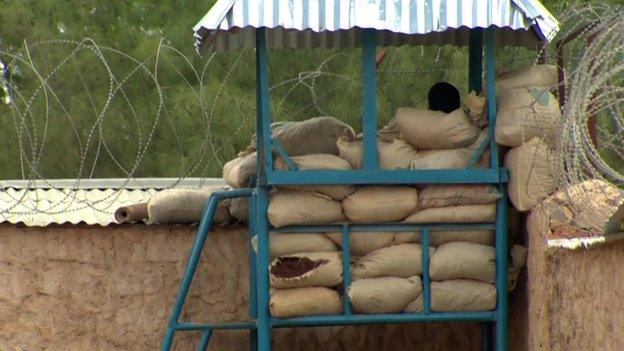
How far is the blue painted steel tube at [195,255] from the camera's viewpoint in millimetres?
10680

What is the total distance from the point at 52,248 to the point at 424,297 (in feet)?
10.2

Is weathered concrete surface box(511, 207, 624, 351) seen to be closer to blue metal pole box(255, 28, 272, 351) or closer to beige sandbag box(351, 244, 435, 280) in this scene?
beige sandbag box(351, 244, 435, 280)

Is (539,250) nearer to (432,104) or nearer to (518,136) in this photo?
(518,136)

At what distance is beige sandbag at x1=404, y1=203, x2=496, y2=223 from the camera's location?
31.9 feet

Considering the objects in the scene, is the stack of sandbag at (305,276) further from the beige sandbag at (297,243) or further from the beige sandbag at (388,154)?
the beige sandbag at (388,154)

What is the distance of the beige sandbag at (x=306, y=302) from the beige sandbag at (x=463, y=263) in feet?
2.00

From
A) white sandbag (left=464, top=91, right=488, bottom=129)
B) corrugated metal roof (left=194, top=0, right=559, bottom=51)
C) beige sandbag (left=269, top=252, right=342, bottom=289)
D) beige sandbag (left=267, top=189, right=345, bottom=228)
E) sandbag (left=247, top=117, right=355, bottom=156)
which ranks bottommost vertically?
beige sandbag (left=269, top=252, right=342, bottom=289)

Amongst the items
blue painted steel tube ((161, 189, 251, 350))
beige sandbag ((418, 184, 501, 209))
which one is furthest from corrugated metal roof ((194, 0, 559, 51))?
blue painted steel tube ((161, 189, 251, 350))

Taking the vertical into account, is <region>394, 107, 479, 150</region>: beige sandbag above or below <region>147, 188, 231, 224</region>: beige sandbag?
above

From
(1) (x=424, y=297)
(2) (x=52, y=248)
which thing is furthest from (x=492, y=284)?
(2) (x=52, y=248)

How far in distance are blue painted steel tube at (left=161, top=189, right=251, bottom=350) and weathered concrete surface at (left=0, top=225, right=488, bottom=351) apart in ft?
2.49

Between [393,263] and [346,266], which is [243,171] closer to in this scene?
[346,266]

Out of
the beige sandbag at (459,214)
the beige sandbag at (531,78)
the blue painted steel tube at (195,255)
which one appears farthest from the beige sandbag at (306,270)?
the beige sandbag at (531,78)

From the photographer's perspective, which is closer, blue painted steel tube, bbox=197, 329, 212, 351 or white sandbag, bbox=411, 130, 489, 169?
white sandbag, bbox=411, 130, 489, 169
